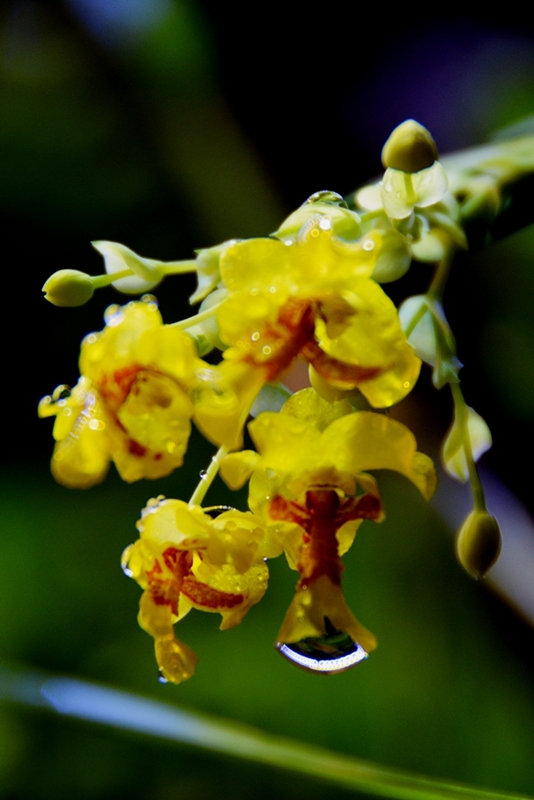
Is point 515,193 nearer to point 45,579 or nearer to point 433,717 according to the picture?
point 433,717

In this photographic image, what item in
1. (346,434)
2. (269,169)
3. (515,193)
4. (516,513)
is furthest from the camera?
(269,169)

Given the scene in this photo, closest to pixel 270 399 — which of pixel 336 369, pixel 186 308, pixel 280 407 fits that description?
pixel 280 407

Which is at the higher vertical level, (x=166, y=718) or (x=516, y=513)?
(x=166, y=718)

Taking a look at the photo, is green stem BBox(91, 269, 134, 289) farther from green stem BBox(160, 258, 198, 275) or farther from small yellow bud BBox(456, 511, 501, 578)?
small yellow bud BBox(456, 511, 501, 578)

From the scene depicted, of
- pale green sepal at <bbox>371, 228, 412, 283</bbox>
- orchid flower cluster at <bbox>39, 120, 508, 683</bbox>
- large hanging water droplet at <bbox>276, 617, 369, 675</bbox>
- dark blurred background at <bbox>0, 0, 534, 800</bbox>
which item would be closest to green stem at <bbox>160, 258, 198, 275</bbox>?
orchid flower cluster at <bbox>39, 120, 508, 683</bbox>

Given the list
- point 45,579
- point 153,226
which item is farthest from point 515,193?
point 45,579

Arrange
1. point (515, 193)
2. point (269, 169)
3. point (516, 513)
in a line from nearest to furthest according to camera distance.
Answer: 1. point (515, 193)
2. point (516, 513)
3. point (269, 169)

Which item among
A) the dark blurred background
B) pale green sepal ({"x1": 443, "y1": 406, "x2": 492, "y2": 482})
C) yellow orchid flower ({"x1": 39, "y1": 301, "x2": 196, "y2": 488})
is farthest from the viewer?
the dark blurred background

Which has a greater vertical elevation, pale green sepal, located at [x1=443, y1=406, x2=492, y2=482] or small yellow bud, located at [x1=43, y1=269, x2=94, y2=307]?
small yellow bud, located at [x1=43, y1=269, x2=94, y2=307]
